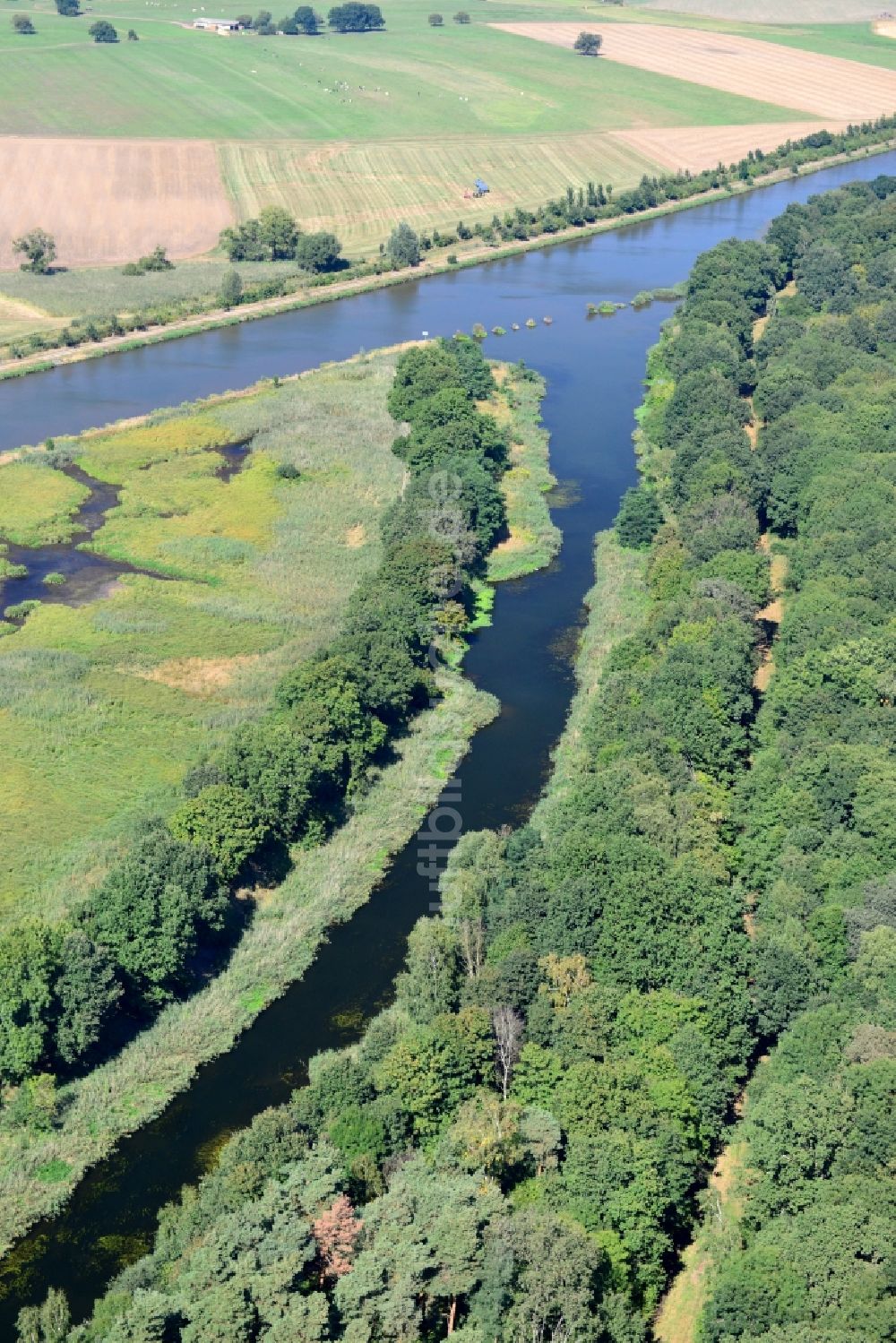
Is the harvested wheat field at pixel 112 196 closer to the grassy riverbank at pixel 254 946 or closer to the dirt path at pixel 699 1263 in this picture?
the grassy riverbank at pixel 254 946

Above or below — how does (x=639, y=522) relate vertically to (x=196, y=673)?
above

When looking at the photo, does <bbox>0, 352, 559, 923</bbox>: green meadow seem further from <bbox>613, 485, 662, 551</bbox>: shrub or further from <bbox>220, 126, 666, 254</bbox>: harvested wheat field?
<bbox>220, 126, 666, 254</bbox>: harvested wheat field

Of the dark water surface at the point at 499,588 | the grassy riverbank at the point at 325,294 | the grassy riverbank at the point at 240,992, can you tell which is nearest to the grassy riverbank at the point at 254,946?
the grassy riverbank at the point at 240,992

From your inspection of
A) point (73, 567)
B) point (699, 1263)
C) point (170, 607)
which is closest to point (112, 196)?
point (73, 567)

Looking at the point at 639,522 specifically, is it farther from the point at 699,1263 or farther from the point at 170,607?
the point at 699,1263

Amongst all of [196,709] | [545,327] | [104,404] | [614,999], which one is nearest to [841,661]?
[614,999]

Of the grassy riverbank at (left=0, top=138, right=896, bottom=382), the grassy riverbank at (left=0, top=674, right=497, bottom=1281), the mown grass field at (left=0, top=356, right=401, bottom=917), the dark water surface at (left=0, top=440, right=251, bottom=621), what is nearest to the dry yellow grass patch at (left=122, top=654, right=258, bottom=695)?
the mown grass field at (left=0, top=356, right=401, bottom=917)
